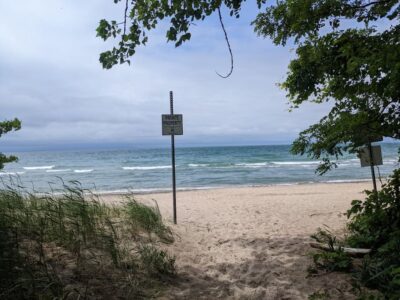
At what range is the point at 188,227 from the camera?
23.7 ft

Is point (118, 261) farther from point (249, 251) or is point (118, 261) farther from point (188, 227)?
point (188, 227)

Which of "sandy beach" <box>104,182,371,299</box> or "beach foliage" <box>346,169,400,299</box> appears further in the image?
"sandy beach" <box>104,182,371,299</box>

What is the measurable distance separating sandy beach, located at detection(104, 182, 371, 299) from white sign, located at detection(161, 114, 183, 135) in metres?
1.95

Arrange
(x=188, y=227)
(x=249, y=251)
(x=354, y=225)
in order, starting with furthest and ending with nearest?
(x=188, y=227) < (x=249, y=251) < (x=354, y=225)

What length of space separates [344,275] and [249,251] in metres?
1.75

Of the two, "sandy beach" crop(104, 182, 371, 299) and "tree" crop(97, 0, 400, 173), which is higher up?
"tree" crop(97, 0, 400, 173)

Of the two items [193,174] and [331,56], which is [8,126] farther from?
[193,174]

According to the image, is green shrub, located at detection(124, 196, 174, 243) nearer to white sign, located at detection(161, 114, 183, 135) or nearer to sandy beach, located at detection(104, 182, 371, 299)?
sandy beach, located at detection(104, 182, 371, 299)

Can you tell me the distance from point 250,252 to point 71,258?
2.76m

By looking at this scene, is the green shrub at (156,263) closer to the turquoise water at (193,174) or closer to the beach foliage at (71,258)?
the beach foliage at (71,258)

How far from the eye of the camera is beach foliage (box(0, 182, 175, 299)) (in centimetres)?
304

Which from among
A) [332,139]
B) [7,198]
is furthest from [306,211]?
[7,198]

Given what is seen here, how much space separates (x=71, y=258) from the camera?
3.87m

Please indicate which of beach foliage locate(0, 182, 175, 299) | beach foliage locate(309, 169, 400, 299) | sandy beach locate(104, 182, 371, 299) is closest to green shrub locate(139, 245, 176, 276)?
beach foliage locate(0, 182, 175, 299)
